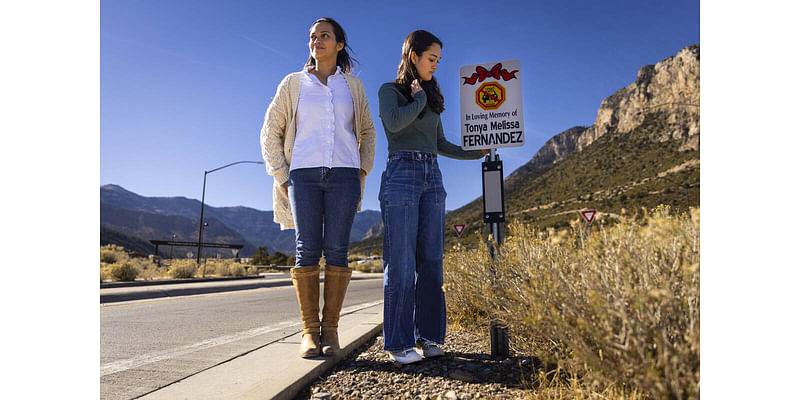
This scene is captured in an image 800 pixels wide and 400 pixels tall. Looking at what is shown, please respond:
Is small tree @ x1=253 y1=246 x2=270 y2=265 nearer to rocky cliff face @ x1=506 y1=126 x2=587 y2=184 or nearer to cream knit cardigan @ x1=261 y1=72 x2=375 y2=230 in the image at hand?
cream knit cardigan @ x1=261 y1=72 x2=375 y2=230

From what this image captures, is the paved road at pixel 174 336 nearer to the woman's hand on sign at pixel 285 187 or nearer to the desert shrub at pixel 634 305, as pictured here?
the woman's hand on sign at pixel 285 187

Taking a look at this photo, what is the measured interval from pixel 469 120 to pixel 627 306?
1.72 m

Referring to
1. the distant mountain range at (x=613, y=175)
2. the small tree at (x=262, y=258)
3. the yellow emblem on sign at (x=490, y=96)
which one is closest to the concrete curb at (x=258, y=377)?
the yellow emblem on sign at (x=490, y=96)

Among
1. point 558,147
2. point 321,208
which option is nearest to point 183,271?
point 321,208

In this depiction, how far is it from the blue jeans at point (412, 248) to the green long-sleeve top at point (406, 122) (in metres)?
0.07

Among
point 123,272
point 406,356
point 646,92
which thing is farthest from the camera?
point 646,92

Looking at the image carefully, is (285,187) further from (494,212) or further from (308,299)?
(494,212)

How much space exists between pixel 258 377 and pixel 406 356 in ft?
2.66

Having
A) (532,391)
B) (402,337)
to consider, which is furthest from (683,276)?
(402,337)

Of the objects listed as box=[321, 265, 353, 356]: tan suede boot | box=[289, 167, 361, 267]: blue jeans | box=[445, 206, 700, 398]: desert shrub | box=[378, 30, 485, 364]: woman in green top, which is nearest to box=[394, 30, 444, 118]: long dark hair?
box=[378, 30, 485, 364]: woman in green top

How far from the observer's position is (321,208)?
2848 millimetres

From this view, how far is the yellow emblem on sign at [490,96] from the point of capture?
291 centimetres

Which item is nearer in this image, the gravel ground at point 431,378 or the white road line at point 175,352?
the gravel ground at point 431,378

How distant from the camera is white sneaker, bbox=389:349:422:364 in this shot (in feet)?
8.48
